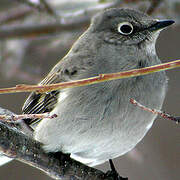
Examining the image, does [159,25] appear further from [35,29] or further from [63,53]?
[63,53]

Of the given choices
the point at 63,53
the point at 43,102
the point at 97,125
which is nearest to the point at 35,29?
the point at 63,53

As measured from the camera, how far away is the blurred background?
6031 mm

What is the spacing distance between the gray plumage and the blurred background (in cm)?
138

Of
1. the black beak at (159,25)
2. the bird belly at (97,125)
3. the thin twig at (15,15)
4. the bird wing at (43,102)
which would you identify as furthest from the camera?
the thin twig at (15,15)

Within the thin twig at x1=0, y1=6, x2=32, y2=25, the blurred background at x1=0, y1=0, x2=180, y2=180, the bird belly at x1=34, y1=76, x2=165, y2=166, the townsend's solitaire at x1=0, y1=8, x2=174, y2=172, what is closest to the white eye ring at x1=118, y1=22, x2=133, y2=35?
the townsend's solitaire at x1=0, y1=8, x2=174, y2=172

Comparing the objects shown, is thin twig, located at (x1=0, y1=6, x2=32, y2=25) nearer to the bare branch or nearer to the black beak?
the bare branch

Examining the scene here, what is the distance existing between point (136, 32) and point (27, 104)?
157 centimetres

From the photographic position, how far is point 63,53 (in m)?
7.60

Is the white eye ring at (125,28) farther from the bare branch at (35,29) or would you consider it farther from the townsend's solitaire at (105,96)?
the bare branch at (35,29)

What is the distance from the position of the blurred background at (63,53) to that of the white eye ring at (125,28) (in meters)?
1.31

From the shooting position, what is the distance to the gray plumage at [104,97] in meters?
4.01

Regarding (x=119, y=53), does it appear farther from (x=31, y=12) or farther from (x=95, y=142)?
(x=31, y=12)

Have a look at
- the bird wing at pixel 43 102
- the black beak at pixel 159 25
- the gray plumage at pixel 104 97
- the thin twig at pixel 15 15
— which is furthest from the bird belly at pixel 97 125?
the thin twig at pixel 15 15

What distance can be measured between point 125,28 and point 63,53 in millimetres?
3180
